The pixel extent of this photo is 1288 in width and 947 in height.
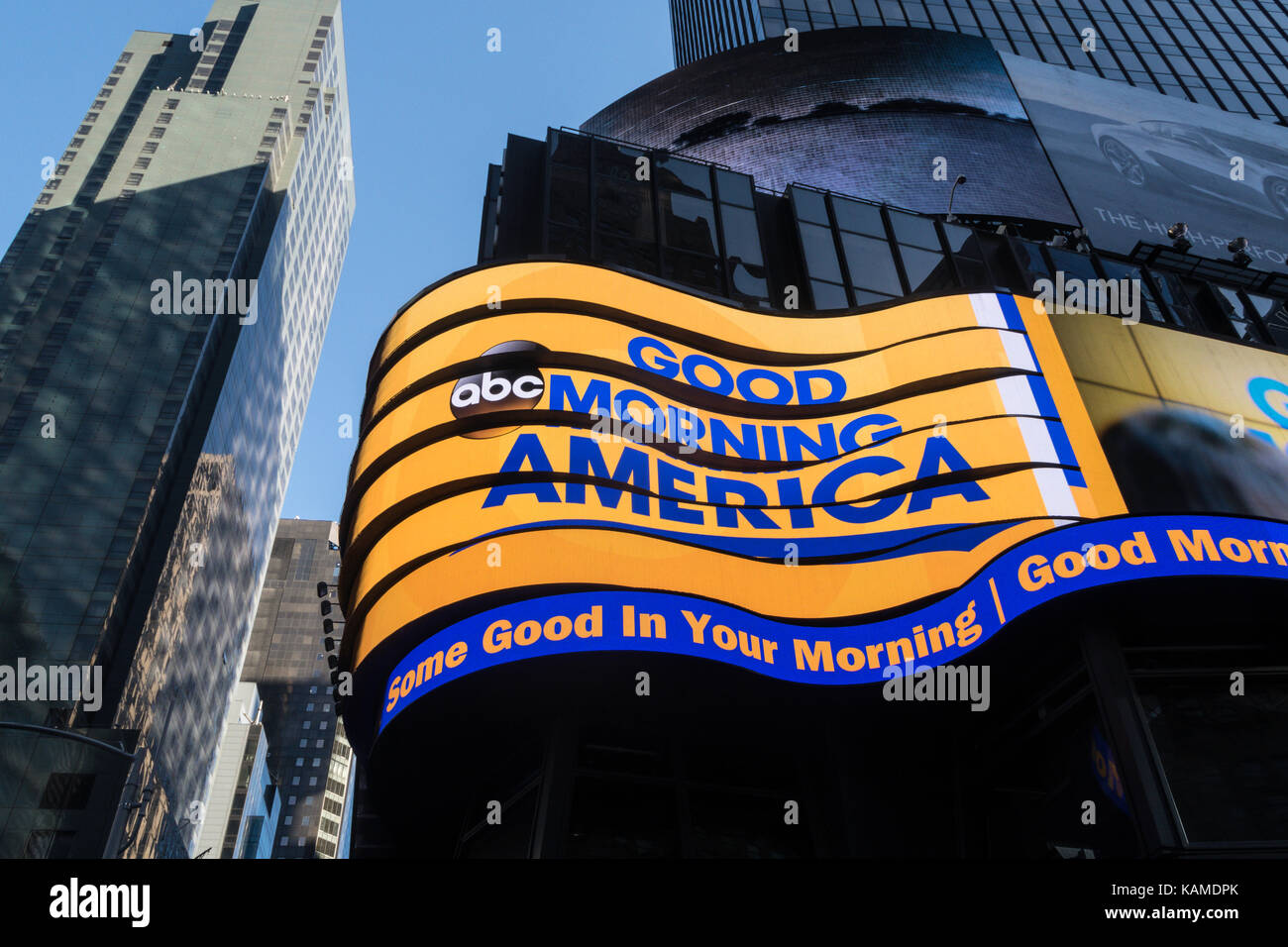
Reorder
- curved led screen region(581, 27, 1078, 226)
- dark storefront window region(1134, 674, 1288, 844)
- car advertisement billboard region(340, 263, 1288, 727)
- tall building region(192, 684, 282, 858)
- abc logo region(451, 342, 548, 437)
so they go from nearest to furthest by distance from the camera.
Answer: dark storefront window region(1134, 674, 1288, 844), car advertisement billboard region(340, 263, 1288, 727), abc logo region(451, 342, 548, 437), curved led screen region(581, 27, 1078, 226), tall building region(192, 684, 282, 858)

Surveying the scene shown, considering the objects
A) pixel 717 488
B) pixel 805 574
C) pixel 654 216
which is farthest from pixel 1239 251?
pixel 805 574

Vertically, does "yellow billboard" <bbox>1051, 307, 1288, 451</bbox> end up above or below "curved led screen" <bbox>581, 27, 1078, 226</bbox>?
below

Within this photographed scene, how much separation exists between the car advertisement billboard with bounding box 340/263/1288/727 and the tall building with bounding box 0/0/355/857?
159ft

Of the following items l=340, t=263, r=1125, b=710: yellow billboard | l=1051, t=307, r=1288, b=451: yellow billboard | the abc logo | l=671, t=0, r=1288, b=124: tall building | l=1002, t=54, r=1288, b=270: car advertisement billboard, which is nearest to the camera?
l=340, t=263, r=1125, b=710: yellow billboard

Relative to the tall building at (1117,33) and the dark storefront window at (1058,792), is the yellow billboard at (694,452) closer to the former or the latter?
the dark storefront window at (1058,792)

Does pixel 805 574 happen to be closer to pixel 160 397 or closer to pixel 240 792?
pixel 160 397

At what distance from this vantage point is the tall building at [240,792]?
141250 mm

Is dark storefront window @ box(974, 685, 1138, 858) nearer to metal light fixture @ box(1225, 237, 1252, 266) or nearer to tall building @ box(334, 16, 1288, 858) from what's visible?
tall building @ box(334, 16, 1288, 858)

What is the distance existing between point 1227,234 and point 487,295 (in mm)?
34762

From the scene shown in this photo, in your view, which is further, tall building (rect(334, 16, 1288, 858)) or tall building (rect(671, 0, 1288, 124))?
tall building (rect(671, 0, 1288, 124))

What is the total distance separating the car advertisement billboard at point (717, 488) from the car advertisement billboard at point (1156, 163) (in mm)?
21686

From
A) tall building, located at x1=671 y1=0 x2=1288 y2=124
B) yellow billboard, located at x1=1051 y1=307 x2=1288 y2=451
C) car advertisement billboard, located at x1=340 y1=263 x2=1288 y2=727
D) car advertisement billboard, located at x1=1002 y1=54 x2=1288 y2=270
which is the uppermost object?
tall building, located at x1=671 y1=0 x2=1288 y2=124

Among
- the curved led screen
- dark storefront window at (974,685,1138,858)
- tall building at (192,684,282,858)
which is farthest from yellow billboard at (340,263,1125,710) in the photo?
A: tall building at (192,684,282,858)

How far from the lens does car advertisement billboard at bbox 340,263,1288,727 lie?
47.6 feet
